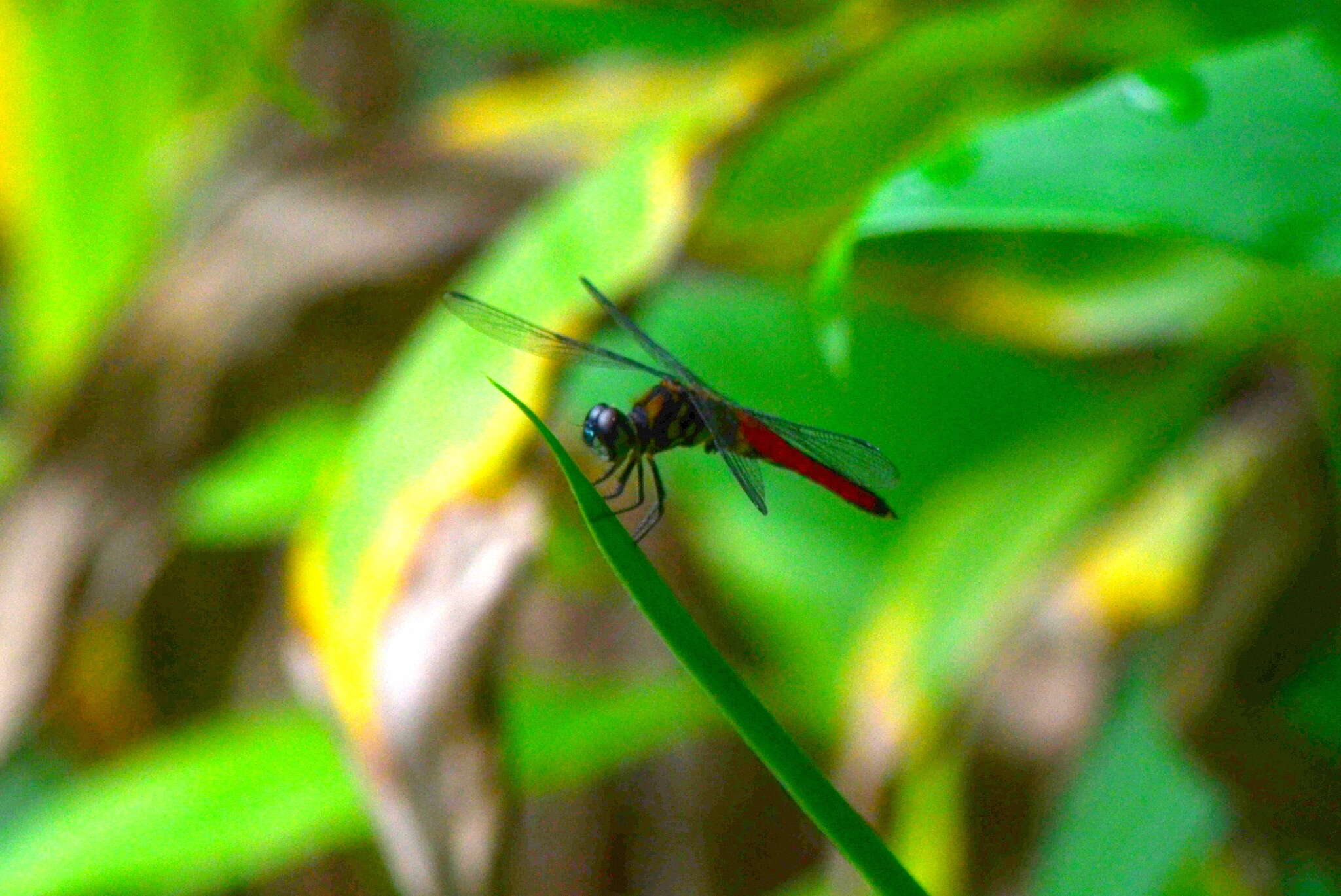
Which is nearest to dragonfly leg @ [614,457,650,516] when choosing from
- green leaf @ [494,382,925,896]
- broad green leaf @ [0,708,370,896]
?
green leaf @ [494,382,925,896]

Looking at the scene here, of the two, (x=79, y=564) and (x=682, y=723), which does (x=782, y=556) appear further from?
(x=79, y=564)

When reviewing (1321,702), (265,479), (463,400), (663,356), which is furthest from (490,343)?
(1321,702)

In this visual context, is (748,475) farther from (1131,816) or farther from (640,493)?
(1131,816)

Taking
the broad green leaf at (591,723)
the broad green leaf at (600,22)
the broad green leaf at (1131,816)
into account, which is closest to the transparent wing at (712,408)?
the broad green leaf at (1131,816)

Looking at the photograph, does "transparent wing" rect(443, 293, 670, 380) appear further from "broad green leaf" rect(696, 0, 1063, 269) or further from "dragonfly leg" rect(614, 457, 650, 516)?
"broad green leaf" rect(696, 0, 1063, 269)

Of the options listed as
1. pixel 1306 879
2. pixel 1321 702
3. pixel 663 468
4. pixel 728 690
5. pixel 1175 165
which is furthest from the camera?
pixel 663 468

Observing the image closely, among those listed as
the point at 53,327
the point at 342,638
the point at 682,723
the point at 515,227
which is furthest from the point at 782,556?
the point at 53,327
